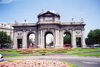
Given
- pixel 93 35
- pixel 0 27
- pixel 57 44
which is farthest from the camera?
pixel 0 27

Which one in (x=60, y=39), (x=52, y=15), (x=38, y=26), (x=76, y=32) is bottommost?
(x=60, y=39)

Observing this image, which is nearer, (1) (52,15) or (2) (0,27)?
(1) (52,15)

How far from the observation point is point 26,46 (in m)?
47.7

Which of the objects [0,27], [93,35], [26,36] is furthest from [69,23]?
[0,27]

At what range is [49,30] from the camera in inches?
1748

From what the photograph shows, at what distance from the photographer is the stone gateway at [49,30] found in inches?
1736

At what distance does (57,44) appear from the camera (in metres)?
43.3

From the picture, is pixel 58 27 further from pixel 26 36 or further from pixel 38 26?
pixel 26 36

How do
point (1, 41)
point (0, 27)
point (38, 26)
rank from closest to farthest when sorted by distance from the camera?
point (38, 26) < point (1, 41) < point (0, 27)

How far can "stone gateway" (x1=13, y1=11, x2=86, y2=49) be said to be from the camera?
145 ft

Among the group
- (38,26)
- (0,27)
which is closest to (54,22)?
(38,26)

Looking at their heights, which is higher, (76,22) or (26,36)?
(76,22)

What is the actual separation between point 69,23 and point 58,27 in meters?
6.23

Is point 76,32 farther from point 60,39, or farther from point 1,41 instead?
point 1,41
